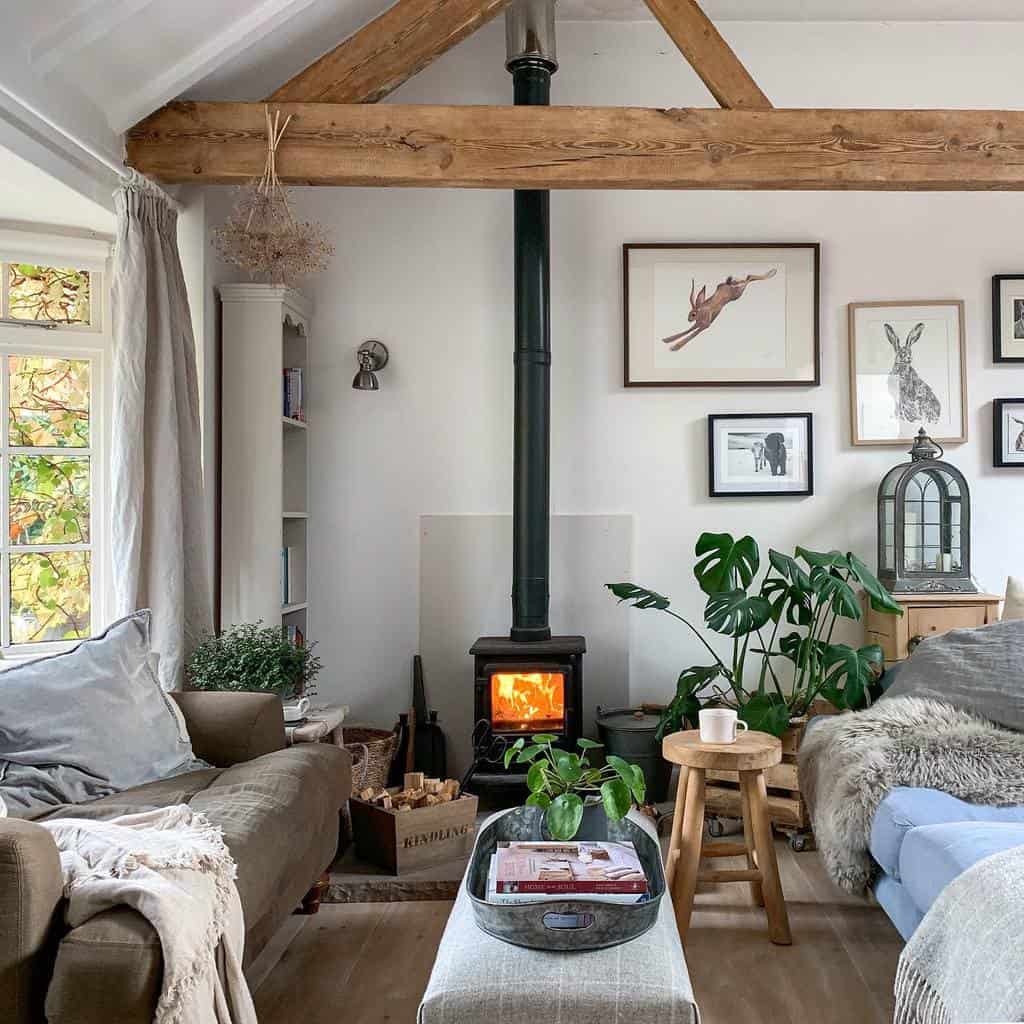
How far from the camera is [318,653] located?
445cm

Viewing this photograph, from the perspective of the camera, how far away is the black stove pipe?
13.5ft

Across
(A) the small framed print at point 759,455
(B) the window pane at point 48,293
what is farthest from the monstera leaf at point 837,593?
(B) the window pane at point 48,293

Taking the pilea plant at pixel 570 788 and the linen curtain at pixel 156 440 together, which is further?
the linen curtain at pixel 156 440

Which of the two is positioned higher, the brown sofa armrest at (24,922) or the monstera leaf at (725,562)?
the monstera leaf at (725,562)

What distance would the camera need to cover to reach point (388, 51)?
12.1 feet

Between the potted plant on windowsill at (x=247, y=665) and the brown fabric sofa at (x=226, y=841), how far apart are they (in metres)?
0.24

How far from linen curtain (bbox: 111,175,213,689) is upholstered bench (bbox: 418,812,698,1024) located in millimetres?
1956

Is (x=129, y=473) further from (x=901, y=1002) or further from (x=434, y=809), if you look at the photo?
(x=901, y=1002)

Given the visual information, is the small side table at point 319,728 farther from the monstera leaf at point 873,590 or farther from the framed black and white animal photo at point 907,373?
the framed black and white animal photo at point 907,373

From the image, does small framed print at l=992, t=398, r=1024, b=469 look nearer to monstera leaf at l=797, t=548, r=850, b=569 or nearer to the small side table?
monstera leaf at l=797, t=548, r=850, b=569

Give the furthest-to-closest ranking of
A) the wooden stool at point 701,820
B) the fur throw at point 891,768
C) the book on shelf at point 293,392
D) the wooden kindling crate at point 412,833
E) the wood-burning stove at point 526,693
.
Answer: the book on shelf at point 293,392 < the wood-burning stove at point 526,693 < the wooden kindling crate at point 412,833 < the wooden stool at point 701,820 < the fur throw at point 891,768

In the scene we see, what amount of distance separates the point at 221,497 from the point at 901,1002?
2.95m

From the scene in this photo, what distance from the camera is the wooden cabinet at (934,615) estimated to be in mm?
3936

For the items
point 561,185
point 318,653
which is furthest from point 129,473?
point 561,185
